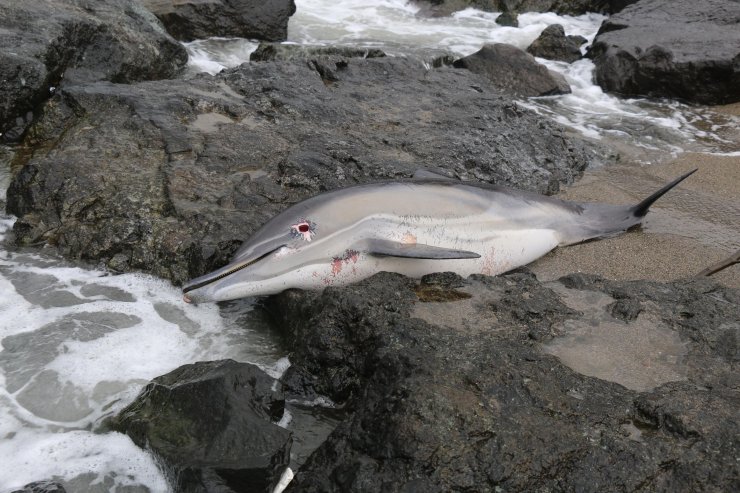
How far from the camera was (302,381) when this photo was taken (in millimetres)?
4039

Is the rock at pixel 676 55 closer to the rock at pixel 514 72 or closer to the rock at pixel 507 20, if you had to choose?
the rock at pixel 514 72

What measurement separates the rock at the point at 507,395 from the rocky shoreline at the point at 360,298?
0.01 m

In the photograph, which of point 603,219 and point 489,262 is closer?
point 489,262

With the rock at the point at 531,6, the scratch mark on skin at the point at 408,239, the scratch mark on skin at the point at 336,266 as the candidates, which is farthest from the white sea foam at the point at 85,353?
the rock at the point at 531,6

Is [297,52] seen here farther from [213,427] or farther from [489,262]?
[213,427]

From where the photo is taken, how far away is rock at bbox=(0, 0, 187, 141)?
274 inches

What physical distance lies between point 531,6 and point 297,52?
29.4 feet

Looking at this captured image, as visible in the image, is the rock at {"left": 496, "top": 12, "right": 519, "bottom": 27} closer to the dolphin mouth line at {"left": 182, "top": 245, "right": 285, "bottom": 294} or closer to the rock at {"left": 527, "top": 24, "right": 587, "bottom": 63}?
the rock at {"left": 527, "top": 24, "right": 587, "bottom": 63}

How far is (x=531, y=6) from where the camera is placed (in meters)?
17.7

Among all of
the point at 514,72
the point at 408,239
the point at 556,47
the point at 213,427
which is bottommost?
the point at 213,427

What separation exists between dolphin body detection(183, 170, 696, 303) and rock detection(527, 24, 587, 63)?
8.43m

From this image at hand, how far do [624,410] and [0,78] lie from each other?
20.7 feet

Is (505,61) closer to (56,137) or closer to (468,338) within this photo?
(56,137)

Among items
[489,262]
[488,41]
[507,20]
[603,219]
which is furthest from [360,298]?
[507,20]
